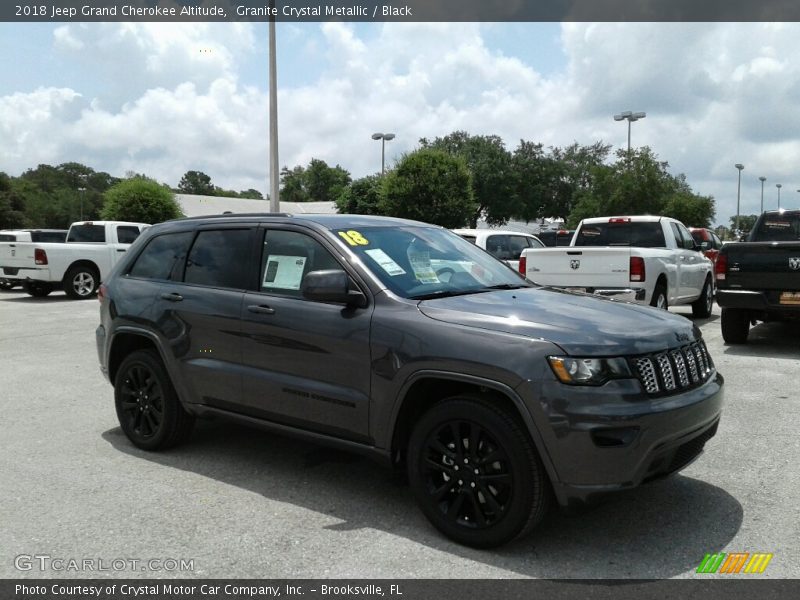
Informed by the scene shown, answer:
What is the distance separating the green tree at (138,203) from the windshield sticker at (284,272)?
35.4 m

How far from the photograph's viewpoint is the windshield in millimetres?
4293

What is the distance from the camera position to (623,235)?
1231cm

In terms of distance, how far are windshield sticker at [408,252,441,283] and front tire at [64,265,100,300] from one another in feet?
49.8

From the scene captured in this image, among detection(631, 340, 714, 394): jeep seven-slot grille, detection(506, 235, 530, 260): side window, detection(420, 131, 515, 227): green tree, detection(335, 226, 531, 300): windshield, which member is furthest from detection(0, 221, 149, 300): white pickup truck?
detection(420, 131, 515, 227): green tree

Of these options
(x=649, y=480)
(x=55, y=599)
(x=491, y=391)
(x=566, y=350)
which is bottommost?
(x=55, y=599)

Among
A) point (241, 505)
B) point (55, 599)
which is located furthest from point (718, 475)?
point (55, 599)

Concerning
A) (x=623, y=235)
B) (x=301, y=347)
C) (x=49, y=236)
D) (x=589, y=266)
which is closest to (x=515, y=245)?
(x=623, y=235)

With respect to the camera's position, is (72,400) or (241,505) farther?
(72,400)

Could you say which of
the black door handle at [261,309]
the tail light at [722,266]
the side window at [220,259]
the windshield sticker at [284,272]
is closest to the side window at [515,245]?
the tail light at [722,266]

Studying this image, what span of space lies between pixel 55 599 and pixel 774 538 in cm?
346

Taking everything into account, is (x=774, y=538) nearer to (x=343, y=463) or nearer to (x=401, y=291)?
(x=401, y=291)

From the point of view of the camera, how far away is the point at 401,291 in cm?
415

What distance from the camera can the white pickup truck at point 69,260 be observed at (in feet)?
56.5

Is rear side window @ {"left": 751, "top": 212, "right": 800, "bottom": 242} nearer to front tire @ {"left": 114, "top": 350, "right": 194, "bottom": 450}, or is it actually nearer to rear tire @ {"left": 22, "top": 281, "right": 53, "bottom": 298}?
front tire @ {"left": 114, "top": 350, "right": 194, "bottom": 450}
